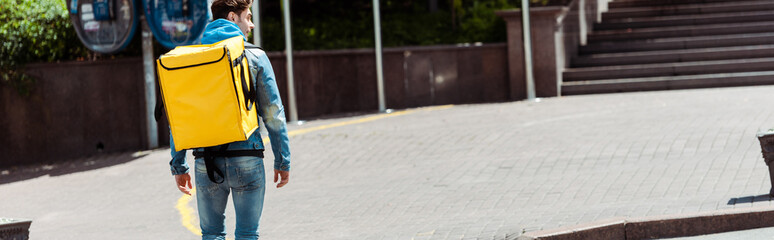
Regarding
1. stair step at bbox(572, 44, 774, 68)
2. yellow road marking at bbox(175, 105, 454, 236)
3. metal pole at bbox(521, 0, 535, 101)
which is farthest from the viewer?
stair step at bbox(572, 44, 774, 68)

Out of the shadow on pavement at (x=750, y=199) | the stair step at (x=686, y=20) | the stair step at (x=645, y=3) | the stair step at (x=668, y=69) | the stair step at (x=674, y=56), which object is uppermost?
the stair step at (x=645, y=3)

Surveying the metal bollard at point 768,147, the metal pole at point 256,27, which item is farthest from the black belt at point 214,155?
the metal pole at point 256,27

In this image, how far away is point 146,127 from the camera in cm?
1411

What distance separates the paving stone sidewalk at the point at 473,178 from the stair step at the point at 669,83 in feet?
4.32

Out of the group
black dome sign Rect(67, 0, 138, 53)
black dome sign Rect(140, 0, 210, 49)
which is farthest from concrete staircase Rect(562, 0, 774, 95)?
black dome sign Rect(67, 0, 138, 53)

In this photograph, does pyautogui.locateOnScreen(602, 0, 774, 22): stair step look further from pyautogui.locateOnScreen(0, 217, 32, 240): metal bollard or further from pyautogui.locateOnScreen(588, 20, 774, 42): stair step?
pyautogui.locateOnScreen(0, 217, 32, 240): metal bollard

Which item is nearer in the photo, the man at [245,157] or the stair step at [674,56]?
the man at [245,157]

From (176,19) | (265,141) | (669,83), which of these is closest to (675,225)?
(265,141)

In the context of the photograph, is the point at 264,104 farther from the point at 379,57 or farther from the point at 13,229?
the point at 379,57

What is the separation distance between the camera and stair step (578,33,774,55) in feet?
56.6

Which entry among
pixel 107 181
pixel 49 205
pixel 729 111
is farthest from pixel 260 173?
pixel 729 111

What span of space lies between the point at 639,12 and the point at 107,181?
10.3m

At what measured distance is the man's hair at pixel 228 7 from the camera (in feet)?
16.6

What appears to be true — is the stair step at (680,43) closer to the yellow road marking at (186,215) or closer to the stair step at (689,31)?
the stair step at (689,31)
